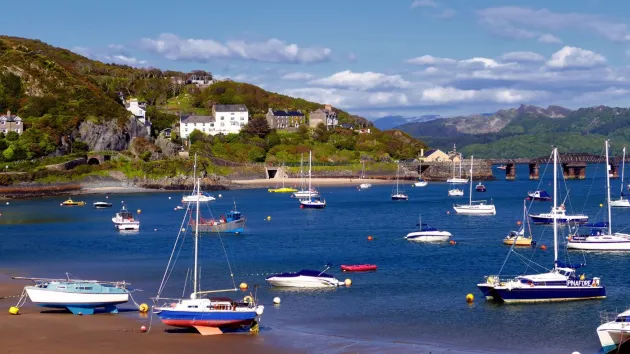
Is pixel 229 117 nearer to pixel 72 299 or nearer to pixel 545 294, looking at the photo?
pixel 545 294

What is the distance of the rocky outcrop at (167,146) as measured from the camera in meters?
151

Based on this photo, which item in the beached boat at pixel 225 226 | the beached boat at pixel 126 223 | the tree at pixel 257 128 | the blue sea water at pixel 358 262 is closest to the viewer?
the blue sea water at pixel 358 262

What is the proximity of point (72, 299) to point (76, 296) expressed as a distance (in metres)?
0.22

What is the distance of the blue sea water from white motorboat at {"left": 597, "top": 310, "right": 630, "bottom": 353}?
66.2 inches

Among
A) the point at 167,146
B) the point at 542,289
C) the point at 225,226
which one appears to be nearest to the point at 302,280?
the point at 542,289

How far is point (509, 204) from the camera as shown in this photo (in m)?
106

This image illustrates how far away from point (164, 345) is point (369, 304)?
11861 mm

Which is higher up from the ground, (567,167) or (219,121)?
(219,121)

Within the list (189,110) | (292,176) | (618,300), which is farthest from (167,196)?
(618,300)

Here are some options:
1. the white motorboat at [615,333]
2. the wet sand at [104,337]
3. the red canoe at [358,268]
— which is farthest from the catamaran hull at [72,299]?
the white motorboat at [615,333]

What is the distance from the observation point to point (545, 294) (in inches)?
1516

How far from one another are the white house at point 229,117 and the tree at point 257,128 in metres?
4.59

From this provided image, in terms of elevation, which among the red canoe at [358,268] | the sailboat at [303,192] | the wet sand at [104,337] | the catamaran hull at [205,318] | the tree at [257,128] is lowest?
the wet sand at [104,337]

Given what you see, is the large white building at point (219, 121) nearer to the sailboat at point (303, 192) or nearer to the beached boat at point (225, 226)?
the sailboat at point (303, 192)
